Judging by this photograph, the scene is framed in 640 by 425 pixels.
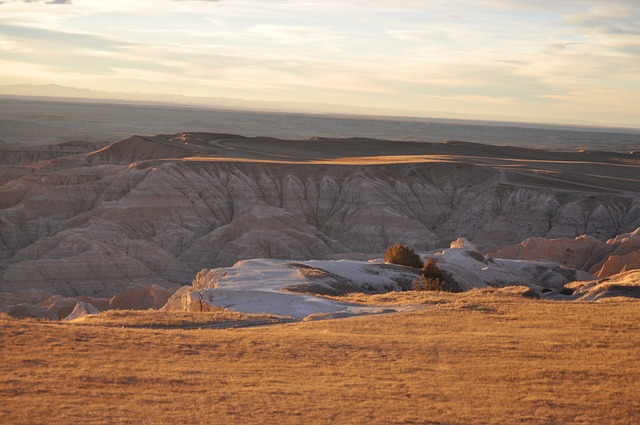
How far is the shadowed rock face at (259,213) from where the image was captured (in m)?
70.9

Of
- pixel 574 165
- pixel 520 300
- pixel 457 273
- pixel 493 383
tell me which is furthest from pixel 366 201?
pixel 493 383

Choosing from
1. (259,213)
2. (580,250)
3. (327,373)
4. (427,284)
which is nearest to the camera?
(327,373)

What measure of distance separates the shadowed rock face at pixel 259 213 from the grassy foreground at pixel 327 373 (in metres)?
46.6

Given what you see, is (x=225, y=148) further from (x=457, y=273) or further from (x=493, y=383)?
(x=493, y=383)

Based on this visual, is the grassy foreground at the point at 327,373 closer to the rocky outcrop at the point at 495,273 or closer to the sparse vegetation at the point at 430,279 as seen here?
the sparse vegetation at the point at 430,279

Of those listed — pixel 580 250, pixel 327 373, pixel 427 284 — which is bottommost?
pixel 580 250

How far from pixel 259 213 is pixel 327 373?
64.4 metres

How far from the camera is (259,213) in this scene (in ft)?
265

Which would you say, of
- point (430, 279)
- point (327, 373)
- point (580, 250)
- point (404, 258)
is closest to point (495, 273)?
point (404, 258)

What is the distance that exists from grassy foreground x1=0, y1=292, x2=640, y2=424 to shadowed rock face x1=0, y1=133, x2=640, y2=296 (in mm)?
46572

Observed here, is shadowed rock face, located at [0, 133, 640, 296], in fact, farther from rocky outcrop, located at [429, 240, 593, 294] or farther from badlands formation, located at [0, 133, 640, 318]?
rocky outcrop, located at [429, 240, 593, 294]

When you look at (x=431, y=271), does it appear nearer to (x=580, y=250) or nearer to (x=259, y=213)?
(x=580, y=250)

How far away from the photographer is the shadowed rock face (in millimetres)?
70875

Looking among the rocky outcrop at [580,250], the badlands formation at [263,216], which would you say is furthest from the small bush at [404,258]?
the rocky outcrop at [580,250]
